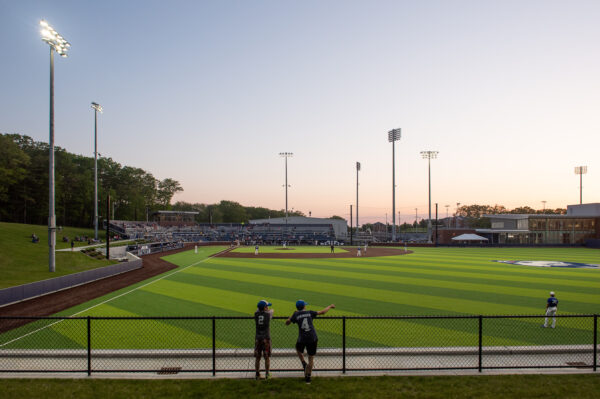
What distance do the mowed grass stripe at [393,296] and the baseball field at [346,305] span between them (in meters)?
0.05

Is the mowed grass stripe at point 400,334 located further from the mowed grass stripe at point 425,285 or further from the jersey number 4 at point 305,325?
the mowed grass stripe at point 425,285

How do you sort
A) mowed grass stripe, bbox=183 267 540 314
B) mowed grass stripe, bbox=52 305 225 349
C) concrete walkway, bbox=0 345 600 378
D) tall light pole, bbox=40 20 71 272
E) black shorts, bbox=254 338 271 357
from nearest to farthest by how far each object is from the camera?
black shorts, bbox=254 338 271 357 < concrete walkway, bbox=0 345 600 378 < mowed grass stripe, bbox=52 305 225 349 < mowed grass stripe, bbox=183 267 540 314 < tall light pole, bbox=40 20 71 272

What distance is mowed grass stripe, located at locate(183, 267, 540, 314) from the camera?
14.8 m

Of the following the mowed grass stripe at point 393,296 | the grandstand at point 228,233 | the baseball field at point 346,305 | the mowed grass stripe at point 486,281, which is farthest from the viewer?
the grandstand at point 228,233

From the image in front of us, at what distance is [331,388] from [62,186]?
9496 centimetres

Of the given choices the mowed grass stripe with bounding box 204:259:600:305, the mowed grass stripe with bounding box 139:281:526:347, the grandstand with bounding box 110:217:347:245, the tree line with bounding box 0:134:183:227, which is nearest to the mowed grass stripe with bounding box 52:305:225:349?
the mowed grass stripe with bounding box 139:281:526:347

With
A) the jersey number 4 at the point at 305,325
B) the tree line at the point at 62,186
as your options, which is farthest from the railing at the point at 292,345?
the tree line at the point at 62,186

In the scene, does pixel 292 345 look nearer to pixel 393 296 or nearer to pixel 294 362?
pixel 294 362

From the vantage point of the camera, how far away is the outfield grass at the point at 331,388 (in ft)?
22.6

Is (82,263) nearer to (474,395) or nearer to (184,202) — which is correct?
(474,395)

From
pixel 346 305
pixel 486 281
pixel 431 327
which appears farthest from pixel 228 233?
pixel 431 327

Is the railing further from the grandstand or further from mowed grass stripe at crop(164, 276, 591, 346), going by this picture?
the grandstand

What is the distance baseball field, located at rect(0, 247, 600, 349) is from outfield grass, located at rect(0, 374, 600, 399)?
8.13 ft

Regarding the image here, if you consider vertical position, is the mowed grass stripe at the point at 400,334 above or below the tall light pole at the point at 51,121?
below
